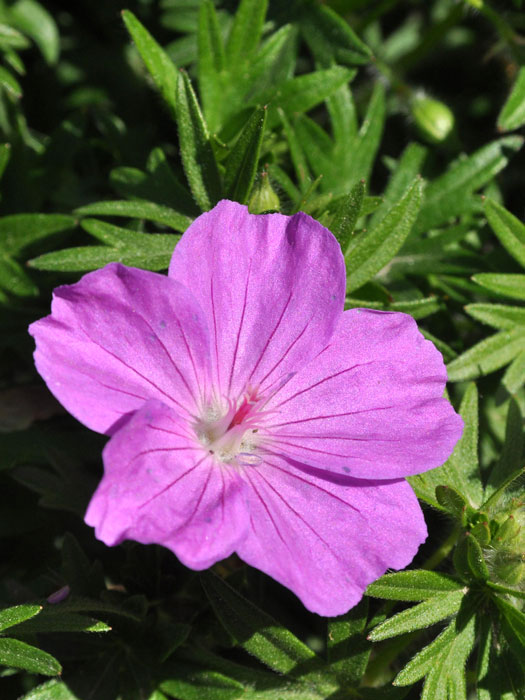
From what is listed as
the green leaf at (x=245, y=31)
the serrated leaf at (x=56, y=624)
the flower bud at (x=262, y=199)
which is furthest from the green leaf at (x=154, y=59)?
the serrated leaf at (x=56, y=624)

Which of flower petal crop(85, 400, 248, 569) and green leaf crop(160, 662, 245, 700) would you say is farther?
green leaf crop(160, 662, 245, 700)

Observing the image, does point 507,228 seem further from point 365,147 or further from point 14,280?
point 14,280

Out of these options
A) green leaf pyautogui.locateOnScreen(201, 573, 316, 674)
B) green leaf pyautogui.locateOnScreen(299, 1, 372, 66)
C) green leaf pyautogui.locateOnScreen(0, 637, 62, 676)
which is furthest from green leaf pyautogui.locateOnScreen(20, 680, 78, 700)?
green leaf pyautogui.locateOnScreen(299, 1, 372, 66)

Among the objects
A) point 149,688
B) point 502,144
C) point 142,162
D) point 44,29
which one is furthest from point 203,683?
point 44,29

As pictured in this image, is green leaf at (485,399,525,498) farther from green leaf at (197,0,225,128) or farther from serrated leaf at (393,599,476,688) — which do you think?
green leaf at (197,0,225,128)

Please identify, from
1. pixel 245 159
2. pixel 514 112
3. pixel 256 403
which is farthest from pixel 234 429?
pixel 514 112
